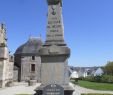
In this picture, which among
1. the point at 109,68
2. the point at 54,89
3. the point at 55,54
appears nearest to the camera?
the point at 54,89

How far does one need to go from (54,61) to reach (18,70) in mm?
50621

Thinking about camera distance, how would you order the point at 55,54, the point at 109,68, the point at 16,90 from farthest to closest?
the point at 109,68, the point at 16,90, the point at 55,54

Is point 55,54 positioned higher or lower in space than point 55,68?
higher

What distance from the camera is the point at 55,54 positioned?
1352cm

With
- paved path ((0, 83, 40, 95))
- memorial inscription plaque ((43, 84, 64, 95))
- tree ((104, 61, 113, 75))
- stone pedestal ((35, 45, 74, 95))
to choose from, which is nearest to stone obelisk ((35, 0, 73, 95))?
stone pedestal ((35, 45, 74, 95))

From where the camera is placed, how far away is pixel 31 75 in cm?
6262

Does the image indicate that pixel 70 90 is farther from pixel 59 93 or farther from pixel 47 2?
pixel 47 2

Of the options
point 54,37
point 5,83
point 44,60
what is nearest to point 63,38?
point 54,37

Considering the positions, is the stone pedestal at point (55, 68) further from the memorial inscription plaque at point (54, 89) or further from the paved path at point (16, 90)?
the paved path at point (16, 90)

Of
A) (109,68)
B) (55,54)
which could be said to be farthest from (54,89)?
(109,68)

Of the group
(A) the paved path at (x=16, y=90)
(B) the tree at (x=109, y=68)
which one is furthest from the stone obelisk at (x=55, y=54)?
(B) the tree at (x=109, y=68)

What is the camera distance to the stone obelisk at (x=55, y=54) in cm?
1336

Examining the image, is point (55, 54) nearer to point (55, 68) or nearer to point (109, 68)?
point (55, 68)

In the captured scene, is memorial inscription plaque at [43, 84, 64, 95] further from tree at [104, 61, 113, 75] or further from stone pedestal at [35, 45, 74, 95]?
tree at [104, 61, 113, 75]
